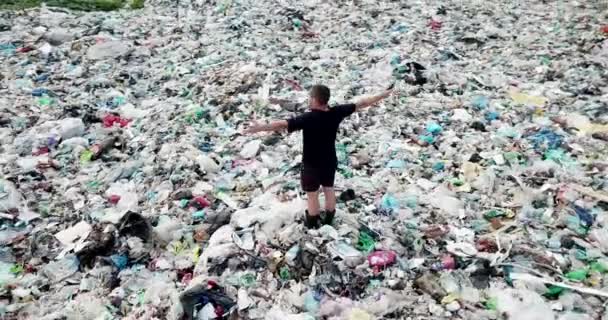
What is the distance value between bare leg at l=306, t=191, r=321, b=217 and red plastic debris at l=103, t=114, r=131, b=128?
10.6 ft

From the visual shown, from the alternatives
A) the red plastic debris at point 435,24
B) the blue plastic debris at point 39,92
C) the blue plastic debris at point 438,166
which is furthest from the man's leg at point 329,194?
the red plastic debris at point 435,24

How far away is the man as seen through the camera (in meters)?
3.19

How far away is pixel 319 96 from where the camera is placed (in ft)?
10.5

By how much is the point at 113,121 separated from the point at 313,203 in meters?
3.42

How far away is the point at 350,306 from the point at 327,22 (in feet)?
23.3

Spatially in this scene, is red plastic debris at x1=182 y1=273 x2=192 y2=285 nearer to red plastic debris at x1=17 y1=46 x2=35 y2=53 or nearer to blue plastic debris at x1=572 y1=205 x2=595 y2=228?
blue plastic debris at x1=572 y1=205 x2=595 y2=228

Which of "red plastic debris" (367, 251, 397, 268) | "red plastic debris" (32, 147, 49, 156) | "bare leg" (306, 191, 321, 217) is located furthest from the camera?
"red plastic debris" (32, 147, 49, 156)

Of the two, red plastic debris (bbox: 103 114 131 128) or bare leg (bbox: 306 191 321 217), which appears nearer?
bare leg (bbox: 306 191 321 217)

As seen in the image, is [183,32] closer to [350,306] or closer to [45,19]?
[45,19]

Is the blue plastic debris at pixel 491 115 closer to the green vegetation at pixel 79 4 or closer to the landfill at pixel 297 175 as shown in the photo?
the landfill at pixel 297 175

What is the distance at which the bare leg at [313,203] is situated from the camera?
11.5ft

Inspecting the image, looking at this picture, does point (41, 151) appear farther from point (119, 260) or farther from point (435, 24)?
point (435, 24)

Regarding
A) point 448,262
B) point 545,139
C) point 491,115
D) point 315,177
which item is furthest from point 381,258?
point 491,115

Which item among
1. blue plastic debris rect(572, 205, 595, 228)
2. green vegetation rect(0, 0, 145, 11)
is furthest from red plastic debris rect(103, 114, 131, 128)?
green vegetation rect(0, 0, 145, 11)
